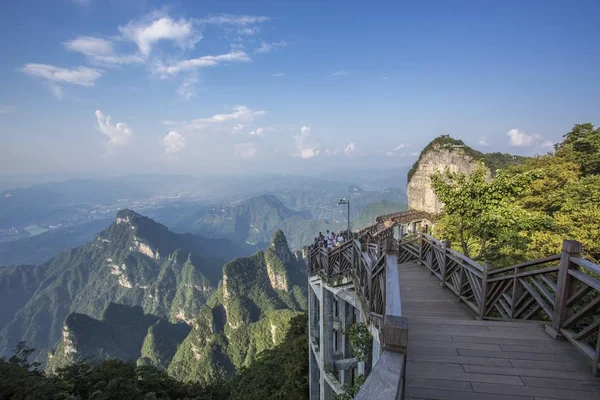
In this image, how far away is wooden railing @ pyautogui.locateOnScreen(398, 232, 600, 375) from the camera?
3.15 meters

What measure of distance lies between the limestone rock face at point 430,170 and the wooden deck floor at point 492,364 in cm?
3781

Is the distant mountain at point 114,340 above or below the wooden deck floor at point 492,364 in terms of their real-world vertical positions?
below

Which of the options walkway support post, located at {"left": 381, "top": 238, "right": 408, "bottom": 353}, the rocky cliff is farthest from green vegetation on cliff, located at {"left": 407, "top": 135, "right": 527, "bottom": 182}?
walkway support post, located at {"left": 381, "top": 238, "right": 408, "bottom": 353}

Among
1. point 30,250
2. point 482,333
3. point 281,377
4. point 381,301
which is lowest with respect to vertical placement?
point 30,250

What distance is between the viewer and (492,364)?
3.09 m

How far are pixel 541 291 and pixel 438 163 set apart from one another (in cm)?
4047

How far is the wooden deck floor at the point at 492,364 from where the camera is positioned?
2666mm

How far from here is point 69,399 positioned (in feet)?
32.9

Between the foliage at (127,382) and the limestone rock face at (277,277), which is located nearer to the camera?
the foliage at (127,382)

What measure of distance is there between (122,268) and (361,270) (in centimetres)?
13004

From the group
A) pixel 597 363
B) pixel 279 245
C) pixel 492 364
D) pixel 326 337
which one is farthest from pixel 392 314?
pixel 279 245

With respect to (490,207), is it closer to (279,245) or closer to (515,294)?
(515,294)

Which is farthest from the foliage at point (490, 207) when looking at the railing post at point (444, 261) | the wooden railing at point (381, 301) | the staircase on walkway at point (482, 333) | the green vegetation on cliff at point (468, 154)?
the green vegetation on cliff at point (468, 154)

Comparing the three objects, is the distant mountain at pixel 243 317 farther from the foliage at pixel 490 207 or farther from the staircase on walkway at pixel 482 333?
the staircase on walkway at pixel 482 333
